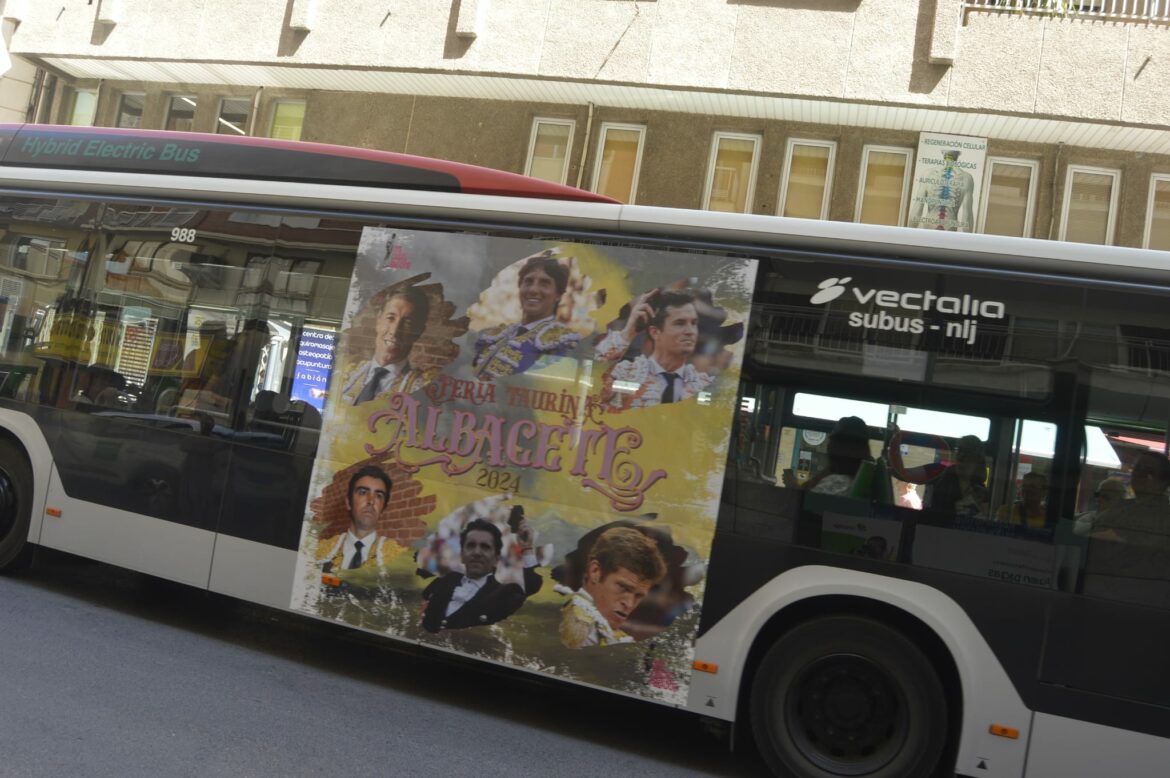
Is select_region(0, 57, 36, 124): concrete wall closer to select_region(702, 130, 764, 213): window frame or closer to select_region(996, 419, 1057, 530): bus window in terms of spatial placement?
select_region(702, 130, 764, 213): window frame

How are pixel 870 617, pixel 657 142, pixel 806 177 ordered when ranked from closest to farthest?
pixel 870 617, pixel 806 177, pixel 657 142

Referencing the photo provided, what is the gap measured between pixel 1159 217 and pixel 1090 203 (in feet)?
3.06

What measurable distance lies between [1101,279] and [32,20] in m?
18.6

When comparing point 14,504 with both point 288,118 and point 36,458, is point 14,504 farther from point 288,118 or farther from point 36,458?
point 288,118

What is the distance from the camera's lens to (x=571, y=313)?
5.55 metres

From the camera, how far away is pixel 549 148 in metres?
16.0

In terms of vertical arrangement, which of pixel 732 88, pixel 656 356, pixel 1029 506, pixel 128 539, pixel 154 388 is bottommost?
pixel 128 539

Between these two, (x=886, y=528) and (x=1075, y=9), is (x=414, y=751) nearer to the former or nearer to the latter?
(x=886, y=528)

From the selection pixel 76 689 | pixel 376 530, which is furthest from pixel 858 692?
pixel 76 689

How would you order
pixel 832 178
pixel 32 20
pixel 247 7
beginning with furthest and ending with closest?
pixel 32 20, pixel 247 7, pixel 832 178

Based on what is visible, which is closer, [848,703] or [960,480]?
[960,480]

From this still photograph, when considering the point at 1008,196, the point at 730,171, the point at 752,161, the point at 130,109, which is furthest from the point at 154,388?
the point at 130,109

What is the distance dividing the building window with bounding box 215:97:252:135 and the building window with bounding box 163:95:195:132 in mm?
626

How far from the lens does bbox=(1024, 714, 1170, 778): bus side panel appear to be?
4402mm
